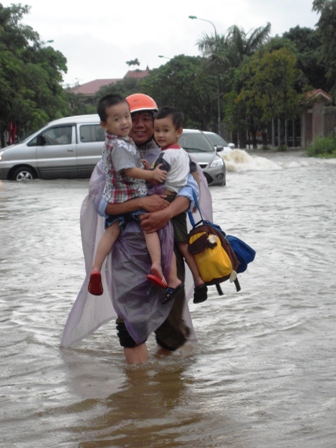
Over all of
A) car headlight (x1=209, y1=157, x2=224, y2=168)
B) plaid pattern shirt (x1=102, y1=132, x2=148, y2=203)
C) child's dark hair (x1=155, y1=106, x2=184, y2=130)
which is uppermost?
child's dark hair (x1=155, y1=106, x2=184, y2=130)

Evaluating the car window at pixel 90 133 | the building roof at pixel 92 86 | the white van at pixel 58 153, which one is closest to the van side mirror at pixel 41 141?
the white van at pixel 58 153

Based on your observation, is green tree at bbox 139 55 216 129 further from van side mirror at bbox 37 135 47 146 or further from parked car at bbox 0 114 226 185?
van side mirror at bbox 37 135 47 146

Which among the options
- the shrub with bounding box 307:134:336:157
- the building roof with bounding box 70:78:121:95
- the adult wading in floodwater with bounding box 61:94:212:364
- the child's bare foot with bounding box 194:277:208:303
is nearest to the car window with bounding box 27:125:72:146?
the shrub with bounding box 307:134:336:157

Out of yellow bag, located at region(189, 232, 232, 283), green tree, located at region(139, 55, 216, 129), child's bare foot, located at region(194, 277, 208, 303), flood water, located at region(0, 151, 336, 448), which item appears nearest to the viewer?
flood water, located at region(0, 151, 336, 448)

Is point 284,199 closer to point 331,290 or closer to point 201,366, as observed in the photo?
point 331,290

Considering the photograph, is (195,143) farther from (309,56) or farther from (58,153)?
(309,56)

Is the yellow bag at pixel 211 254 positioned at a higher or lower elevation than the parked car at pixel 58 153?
higher

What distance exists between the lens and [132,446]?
3.84m

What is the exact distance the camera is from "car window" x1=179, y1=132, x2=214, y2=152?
2220 cm

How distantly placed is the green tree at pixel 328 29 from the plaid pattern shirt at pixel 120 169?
4060 cm

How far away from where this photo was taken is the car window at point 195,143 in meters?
22.2

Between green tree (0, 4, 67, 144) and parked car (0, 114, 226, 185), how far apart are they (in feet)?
49.4

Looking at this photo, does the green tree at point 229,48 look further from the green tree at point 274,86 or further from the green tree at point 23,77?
the green tree at point 23,77

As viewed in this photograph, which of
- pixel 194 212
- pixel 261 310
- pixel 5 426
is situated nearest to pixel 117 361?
pixel 194 212
